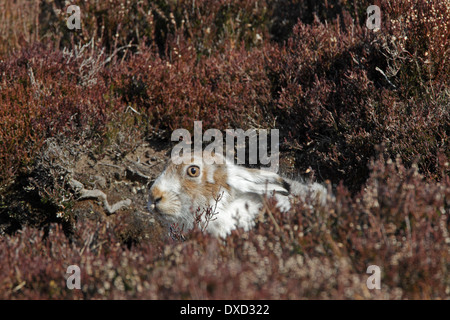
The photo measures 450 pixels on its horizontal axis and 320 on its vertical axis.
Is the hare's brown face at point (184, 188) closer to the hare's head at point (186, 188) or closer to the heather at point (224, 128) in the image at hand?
the hare's head at point (186, 188)

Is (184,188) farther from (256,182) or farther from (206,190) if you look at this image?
(256,182)

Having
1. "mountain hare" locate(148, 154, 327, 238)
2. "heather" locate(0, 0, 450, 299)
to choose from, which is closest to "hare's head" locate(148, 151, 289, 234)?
"mountain hare" locate(148, 154, 327, 238)

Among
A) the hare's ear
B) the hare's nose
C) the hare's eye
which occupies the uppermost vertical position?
the hare's eye

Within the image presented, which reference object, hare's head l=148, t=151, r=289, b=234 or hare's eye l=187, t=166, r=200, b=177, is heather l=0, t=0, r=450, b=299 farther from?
hare's eye l=187, t=166, r=200, b=177

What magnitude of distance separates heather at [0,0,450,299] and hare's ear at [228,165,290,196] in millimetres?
514

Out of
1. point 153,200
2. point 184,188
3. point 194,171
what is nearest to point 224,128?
point 194,171


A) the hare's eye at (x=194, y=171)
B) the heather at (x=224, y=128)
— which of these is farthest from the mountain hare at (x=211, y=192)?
the heather at (x=224, y=128)

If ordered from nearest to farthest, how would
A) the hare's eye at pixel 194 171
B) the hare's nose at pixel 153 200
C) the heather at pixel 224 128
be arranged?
the heather at pixel 224 128
the hare's nose at pixel 153 200
the hare's eye at pixel 194 171

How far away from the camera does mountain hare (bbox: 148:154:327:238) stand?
441 cm

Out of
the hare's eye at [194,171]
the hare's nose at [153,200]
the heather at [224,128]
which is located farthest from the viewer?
the hare's eye at [194,171]

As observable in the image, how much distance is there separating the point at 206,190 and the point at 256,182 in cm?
48

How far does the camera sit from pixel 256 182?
453 cm

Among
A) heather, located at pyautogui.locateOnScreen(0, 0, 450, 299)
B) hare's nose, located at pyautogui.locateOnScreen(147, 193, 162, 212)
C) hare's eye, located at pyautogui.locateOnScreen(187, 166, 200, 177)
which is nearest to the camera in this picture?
heather, located at pyautogui.locateOnScreen(0, 0, 450, 299)

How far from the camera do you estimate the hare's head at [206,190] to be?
4422mm
